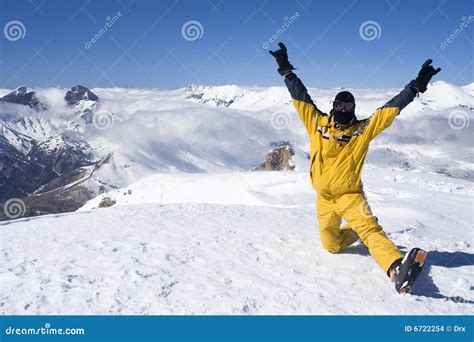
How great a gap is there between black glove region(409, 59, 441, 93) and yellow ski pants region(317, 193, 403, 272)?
149cm

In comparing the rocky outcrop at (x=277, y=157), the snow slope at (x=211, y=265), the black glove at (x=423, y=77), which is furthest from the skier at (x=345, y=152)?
the rocky outcrop at (x=277, y=157)

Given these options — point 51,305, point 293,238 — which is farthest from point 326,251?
point 51,305

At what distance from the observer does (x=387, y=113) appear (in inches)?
218

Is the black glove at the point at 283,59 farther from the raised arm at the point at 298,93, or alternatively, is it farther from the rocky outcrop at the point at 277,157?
the rocky outcrop at the point at 277,157

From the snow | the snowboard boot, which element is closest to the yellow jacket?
the snow

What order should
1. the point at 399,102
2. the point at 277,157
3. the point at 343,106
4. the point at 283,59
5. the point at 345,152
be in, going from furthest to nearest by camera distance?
1. the point at 277,157
2. the point at 283,59
3. the point at 345,152
4. the point at 343,106
5. the point at 399,102

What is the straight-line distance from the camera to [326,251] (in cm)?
650

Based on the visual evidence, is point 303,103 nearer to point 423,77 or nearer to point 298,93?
point 298,93

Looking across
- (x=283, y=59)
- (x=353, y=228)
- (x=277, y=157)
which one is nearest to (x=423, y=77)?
(x=283, y=59)

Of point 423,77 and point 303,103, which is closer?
point 423,77

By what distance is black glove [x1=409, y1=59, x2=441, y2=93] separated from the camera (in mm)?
5465

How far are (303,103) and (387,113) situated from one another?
3.61 ft
